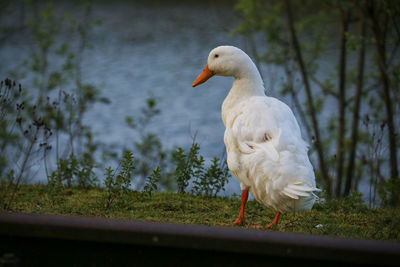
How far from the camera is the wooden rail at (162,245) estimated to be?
236cm

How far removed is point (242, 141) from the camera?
4.17 metres

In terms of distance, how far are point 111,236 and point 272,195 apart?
1.71m

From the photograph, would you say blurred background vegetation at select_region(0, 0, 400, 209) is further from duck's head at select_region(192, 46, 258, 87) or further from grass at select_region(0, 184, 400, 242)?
duck's head at select_region(192, 46, 258, 87)

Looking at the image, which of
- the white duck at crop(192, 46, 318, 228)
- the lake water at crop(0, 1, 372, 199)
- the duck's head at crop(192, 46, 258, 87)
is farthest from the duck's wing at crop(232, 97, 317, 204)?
the lake water at crop(0, 1, 372, 199)

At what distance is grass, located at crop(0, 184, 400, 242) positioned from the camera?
4.51 meters

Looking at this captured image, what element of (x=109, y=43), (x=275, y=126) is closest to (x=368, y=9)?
(x=275, y=126)

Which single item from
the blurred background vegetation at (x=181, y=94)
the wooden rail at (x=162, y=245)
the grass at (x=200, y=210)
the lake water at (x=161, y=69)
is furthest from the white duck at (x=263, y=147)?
the lake water at (x=161, y=69)

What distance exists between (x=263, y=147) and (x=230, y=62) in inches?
51.7

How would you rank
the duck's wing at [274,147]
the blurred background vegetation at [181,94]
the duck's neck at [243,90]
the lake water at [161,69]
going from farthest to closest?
the lake water at [161,69] < the blurred background vegetation at [181,94] < the duck's neck at [243,90] < the duck's wing at [274,147]

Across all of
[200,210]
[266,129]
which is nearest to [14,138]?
[200,210]

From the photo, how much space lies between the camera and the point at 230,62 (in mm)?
4949

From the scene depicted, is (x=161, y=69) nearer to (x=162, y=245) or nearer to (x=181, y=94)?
(x=181, y=94)

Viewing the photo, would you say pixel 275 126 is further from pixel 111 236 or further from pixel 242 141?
pixel 111 236

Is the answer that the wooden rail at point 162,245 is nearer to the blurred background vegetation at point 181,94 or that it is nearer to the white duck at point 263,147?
the white duck at point 263,147
